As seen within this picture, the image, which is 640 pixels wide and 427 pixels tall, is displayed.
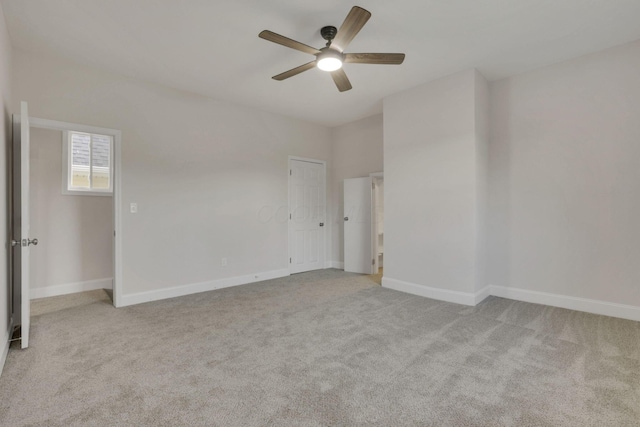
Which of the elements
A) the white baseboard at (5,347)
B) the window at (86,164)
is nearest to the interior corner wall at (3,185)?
the white baseboard at (5,347)

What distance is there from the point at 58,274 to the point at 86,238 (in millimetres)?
564

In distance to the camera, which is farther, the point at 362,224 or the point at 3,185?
the point at 362,224

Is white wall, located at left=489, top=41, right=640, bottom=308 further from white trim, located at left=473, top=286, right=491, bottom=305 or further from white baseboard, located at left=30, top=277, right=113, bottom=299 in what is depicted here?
white baseboard, located at left=30, top=277, right=113, bottom=299

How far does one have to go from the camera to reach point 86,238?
4.39 metres

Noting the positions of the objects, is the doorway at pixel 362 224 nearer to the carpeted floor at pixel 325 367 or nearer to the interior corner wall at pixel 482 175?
the interior corner wall at pixel 482 175

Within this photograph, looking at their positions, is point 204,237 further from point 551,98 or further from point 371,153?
point 551,98

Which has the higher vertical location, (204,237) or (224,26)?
(224,26)

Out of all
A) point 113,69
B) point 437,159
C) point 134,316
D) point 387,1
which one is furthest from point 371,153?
point 134,316

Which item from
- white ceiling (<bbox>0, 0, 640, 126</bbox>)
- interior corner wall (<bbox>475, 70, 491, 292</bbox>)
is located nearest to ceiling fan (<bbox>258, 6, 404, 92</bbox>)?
white ceiling (<bbox>0, 0, 640, 126</bbox>)

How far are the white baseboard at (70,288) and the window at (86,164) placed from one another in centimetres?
128

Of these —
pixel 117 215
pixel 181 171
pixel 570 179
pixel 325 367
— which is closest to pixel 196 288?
pixel 117 215

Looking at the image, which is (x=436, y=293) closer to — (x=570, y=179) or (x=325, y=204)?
(x=570, y=179)

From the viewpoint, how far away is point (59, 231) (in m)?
4.18

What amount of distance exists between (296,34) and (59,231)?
13.4 ft
